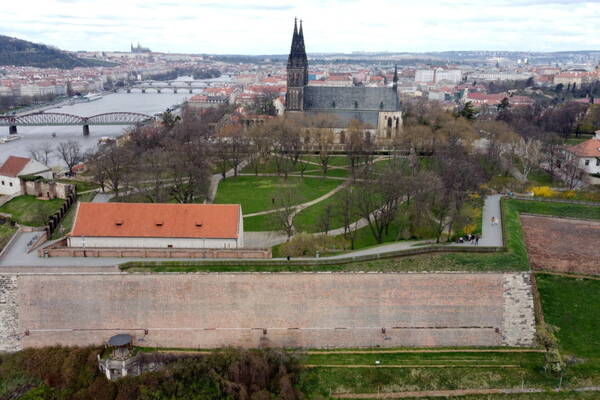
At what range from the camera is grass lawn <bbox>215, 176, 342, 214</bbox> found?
38.1 meters

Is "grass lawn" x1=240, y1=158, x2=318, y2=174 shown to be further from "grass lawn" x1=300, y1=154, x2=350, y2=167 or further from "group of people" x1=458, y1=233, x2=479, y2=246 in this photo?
"group of people" x1=458, y1=233, x2=479, y2=246

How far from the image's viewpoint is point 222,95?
12219 cm

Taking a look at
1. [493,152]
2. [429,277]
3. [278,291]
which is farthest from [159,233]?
[493,152]

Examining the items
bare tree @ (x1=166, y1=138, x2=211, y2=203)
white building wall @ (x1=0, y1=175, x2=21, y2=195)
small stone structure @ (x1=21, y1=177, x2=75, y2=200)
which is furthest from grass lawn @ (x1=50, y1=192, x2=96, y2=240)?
white building wall @ (x1=0, y1=175, x2=21, y2=195)

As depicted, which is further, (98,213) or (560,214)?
(560,214)

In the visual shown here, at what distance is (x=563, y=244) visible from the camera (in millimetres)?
30188

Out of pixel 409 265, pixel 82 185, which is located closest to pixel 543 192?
pixel 409 265

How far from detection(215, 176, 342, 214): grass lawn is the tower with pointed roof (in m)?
18.8

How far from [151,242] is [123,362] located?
21.5 ft

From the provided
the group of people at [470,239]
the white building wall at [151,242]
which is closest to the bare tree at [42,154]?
the white building wall at [151,242]

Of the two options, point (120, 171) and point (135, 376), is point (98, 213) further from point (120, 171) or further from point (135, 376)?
point (120, 171)

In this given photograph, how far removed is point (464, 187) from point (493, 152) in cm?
1236

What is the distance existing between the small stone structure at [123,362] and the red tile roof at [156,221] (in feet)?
19.4

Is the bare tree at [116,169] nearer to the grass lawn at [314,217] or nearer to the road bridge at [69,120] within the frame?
the grass lawn at [314,217]
